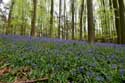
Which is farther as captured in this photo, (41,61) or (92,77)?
(41,61)

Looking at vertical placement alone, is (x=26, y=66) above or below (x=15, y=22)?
below

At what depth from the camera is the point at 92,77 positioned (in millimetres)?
4336

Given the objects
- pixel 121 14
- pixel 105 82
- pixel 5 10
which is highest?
pixel 5 10

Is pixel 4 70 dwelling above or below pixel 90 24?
below

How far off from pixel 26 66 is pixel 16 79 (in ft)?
2.55

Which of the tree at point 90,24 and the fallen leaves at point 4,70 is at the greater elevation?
the tree at point 90,24

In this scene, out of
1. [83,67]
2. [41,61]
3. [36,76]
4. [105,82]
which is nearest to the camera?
[105,82]

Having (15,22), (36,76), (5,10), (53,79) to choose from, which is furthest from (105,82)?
(5,10)

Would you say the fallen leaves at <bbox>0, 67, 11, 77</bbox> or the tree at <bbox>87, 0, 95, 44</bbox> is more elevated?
the tree at <bbox>87, 0, 95, 44</bbox>

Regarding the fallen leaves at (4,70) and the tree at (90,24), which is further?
the tree at (90,24)

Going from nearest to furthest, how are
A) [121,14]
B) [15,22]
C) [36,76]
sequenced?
[36,76] → [121,14] → [15,22]

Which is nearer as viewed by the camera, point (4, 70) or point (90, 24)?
point (4, 70)

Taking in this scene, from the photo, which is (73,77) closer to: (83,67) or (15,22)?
(83,67)

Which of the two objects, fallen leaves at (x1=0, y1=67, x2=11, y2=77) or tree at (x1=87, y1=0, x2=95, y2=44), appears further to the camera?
tree at (x1=87, y1=0, x2=95, y2=44)
